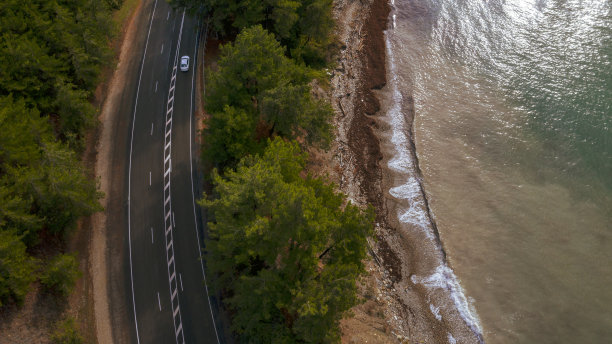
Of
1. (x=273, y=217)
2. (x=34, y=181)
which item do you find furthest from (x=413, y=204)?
(x=34, y=181)

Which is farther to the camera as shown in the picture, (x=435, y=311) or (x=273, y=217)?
(x=435, y=311)

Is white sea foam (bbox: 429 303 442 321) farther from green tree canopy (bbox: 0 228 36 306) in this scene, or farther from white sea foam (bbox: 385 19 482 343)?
green tree canopy (bbox: 0 228 36 306)

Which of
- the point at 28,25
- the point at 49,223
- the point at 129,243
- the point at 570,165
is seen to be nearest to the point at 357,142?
the point at 570,165

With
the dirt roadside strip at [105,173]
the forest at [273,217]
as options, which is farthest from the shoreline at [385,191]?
the dirt roadside strip at [105,173]

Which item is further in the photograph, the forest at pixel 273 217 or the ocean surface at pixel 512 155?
the ocean surface at pixel 512 155

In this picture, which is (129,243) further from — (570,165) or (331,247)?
(570,165)

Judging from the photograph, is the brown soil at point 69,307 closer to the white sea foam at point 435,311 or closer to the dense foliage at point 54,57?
the dense foliage at point 54,57

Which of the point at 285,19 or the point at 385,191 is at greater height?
the point at 285,19

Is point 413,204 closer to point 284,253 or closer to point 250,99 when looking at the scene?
point 284,253
